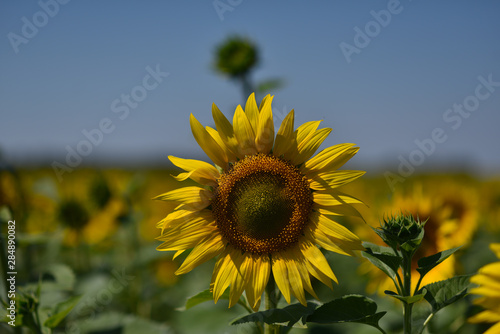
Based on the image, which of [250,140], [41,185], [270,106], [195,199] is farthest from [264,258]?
[41,185]

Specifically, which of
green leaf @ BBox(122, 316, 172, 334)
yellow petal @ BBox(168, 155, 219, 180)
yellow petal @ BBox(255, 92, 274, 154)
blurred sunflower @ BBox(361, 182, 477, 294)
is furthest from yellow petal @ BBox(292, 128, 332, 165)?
blurred sunflower @ BBox(361, 182, 477, 294)

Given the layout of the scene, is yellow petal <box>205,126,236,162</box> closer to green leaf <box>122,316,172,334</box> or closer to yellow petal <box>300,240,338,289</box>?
yellow petal <box>300,240,338,289</box>

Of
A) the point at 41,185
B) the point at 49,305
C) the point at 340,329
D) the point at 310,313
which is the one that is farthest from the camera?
the point at 41,185

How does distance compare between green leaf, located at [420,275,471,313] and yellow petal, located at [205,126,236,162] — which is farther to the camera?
yellow petal, located at [205,126,236,162]

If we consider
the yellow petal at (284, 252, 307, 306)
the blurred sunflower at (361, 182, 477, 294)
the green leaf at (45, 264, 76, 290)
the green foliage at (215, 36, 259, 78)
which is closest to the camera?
the yellow petal at (284, 252, 307, 306)

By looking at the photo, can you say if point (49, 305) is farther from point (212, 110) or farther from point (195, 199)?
point (212, 110)

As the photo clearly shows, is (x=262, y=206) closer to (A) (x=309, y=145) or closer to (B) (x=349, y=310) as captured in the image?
(A) (x=309, y=145)

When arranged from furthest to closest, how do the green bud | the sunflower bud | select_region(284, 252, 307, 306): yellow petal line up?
the green bud, select_region(284, 252, 307, 306): yellow petal, the sunflower bud

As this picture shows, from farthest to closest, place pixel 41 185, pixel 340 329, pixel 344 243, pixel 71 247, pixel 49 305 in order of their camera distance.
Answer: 1. pixel 71 247
2. pixel 41 185
3. pixel 340 329
4. pixel 49 305
5. pixel 344 243
